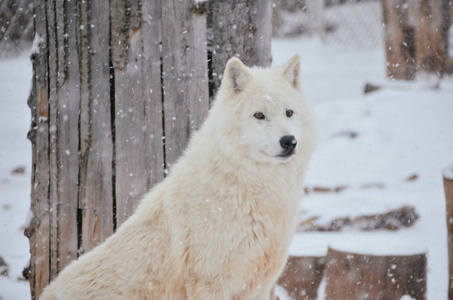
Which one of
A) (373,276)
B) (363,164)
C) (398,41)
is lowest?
(363,164)

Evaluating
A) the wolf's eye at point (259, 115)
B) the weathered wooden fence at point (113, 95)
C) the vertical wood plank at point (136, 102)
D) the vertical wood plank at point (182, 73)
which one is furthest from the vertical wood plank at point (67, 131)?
the wolf's eye at point (259, 115)

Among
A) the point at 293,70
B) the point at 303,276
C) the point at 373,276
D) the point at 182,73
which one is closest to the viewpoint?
the point at 293,70

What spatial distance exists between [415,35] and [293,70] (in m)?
8.06

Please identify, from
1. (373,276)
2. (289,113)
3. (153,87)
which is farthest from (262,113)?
(373,276)

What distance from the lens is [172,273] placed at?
2.92 m

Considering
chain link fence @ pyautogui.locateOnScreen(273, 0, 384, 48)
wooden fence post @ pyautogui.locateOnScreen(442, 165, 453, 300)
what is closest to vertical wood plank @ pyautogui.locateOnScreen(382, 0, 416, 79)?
chain link fence @ pyautogui.locateOnScreen(273, 0, 384, 48)

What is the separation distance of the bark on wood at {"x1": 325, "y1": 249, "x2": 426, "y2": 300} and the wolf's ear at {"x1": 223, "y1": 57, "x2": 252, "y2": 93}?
2.08m

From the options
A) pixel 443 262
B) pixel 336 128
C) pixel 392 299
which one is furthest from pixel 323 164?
pixel 392 299

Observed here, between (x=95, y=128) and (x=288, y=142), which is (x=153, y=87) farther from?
(x=288, y=142)

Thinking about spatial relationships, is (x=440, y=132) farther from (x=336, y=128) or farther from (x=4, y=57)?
(x=4, y=57)

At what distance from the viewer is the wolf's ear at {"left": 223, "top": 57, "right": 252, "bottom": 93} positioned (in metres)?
3.00

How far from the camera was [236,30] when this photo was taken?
337 cm

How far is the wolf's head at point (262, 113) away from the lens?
9.63 ft

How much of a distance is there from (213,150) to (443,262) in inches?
147
